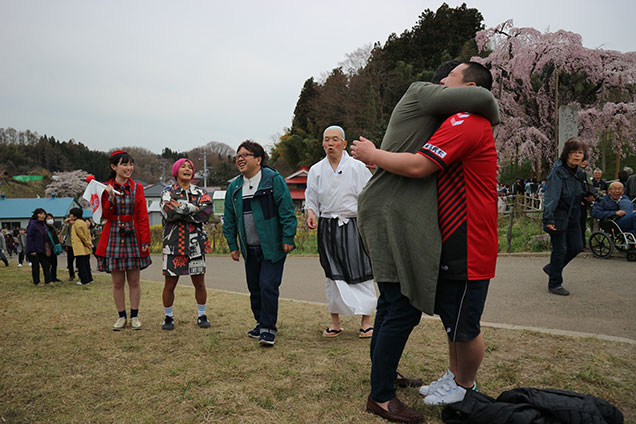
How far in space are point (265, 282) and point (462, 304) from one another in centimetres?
222

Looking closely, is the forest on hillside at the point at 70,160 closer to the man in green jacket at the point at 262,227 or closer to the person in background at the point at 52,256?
the person in background at the point at 52,256

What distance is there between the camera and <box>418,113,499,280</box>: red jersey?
2312mm

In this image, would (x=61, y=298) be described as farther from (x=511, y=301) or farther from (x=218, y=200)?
(x=218, y=200)

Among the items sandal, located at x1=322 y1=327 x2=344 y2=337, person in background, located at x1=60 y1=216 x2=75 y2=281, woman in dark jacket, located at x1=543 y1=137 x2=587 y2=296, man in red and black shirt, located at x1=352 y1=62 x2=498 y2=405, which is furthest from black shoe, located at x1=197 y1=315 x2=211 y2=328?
person in background, located at x1=60 y1=216 x2=75 y2=281

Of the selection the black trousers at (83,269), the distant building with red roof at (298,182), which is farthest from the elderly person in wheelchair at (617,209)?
the distant building with red roof at (298,182)

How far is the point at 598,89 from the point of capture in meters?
26.4

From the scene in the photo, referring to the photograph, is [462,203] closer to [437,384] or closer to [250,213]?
[437,384]

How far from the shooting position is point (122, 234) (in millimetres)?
4938

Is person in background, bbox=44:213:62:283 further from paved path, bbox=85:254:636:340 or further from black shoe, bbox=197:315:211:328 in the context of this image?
black shoe, bbox=197:315:211:328

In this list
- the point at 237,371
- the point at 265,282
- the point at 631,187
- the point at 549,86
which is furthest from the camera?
the point at 549,86

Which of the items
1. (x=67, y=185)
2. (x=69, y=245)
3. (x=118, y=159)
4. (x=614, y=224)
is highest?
(x=67, y=185)

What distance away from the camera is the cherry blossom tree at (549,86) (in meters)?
25.1

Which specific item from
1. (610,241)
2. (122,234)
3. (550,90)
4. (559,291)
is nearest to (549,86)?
(550,90)

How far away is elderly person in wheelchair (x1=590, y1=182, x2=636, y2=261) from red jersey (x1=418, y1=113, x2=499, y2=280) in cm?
751
